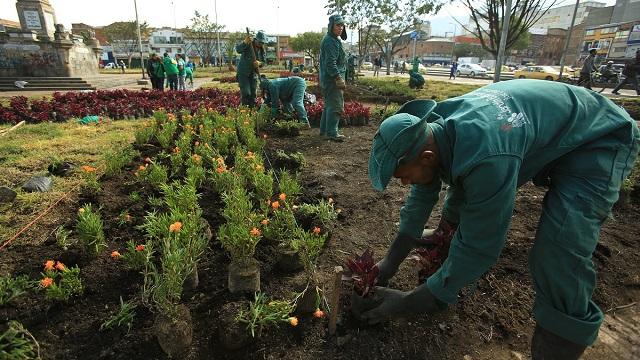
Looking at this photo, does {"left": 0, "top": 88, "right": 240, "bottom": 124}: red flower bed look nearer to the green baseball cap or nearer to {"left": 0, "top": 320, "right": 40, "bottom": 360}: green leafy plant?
{"left": 0, "top": 320, "right": 40, "bottom": 360}: green leafy plant

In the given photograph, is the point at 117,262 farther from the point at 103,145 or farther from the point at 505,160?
the point at 103,145

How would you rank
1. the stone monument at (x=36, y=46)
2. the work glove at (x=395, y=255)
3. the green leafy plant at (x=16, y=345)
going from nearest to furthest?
the green leafy plant at (x=16, y=345) < the work glove at (x=395, y=255) < the stone monument at (x=36, y=46)

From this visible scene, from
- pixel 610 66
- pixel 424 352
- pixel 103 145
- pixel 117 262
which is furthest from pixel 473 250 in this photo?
pixel 610 66

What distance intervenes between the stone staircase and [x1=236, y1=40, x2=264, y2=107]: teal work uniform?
11548mm

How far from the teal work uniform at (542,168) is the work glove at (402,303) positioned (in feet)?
0.26

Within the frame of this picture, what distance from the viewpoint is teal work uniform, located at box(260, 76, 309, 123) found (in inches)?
292

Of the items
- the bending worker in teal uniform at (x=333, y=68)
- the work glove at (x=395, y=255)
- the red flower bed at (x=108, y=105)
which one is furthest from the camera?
the red flower bed at (x=108, y=105)

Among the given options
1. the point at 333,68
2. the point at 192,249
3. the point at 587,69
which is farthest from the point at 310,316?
the point at 587,69

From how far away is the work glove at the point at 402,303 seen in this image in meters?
1.68

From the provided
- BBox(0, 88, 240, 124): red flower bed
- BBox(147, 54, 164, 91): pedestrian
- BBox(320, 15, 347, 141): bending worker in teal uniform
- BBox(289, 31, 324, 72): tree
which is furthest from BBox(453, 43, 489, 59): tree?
BBox(320, 15, 347, 141): bending worker in teal uniform

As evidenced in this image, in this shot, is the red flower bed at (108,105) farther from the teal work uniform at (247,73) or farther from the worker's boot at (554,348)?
the worker's boot at (554,348)

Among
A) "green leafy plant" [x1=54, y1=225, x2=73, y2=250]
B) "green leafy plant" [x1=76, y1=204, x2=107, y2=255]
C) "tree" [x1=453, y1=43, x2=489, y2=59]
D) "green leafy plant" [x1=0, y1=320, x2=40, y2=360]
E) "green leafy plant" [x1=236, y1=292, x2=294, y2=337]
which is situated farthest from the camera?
"tree" [x1=453, y1=43, x2=489, y2=59]

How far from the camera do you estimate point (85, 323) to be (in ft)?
6.92

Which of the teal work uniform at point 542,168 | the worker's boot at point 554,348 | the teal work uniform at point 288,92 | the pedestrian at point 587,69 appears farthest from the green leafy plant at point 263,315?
the pedestrian at point 587,69
